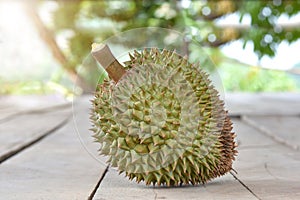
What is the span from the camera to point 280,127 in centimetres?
223

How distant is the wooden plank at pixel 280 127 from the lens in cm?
186

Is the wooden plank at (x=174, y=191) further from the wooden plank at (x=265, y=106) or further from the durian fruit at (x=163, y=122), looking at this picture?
the wooden plank at (x=265, y=106)

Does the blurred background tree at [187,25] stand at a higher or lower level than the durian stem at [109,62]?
higher

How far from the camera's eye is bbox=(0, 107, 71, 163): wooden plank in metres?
1.74

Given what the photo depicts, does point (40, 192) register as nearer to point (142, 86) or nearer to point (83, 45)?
point (142, 86)

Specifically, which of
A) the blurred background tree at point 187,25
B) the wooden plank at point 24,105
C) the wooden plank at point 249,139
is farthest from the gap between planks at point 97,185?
the blurred background tree at point 187,25

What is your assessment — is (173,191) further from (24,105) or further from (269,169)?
(24,105)

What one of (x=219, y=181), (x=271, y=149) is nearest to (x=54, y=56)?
(x=271, y=149)

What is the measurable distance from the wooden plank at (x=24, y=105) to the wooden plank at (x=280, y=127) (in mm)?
1118

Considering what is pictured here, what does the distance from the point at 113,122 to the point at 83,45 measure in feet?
12.3

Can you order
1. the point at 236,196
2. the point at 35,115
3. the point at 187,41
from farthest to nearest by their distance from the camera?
1. the point at 187,41
2. the point at 35,115
3. the point at 236,196

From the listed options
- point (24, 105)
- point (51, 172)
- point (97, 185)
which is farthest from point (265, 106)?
point (97, 185)

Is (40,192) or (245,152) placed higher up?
(245,152)

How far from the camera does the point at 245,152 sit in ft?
5.40
